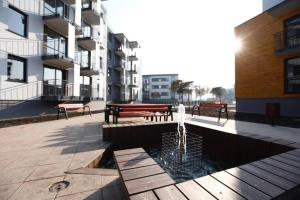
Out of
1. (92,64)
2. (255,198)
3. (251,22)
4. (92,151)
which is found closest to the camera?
(255,198)

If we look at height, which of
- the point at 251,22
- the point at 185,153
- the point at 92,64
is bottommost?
the point at 185,153

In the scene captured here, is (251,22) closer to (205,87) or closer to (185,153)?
(185,153)

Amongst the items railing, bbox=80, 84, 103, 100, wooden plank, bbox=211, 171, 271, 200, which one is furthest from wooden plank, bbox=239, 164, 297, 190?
railing, bbox=80, 84, 103, 100

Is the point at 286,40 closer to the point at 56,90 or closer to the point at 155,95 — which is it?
the point at 56,90

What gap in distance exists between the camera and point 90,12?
18.2 metres

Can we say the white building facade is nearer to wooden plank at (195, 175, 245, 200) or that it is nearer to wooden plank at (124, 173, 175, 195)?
wooden plank at (124, 173, 175, 195)

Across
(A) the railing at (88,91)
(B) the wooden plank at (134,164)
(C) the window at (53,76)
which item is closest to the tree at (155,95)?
(A) the railing at (88,91)

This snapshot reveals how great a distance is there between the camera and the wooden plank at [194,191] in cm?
168

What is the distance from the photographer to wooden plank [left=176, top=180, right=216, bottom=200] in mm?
1678

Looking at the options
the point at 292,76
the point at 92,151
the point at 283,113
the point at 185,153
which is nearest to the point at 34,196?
the point at 92,151

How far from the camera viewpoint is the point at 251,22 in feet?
48.2

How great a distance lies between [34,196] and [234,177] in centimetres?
254

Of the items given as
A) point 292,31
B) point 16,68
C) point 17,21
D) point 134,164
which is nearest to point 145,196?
point 134,164

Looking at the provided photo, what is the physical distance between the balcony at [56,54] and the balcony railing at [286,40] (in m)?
15.1
